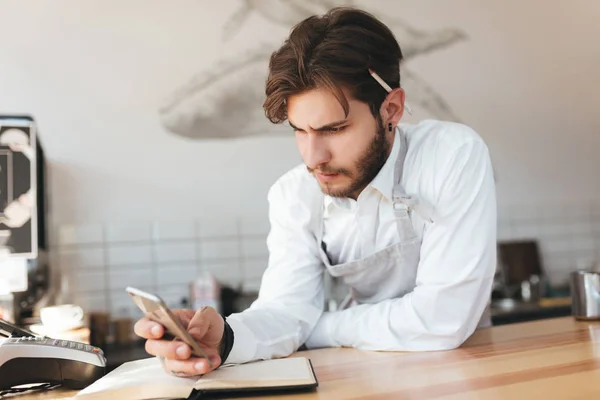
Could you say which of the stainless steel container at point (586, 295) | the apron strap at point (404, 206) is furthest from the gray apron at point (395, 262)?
the stainless steel container at point (586, 295)

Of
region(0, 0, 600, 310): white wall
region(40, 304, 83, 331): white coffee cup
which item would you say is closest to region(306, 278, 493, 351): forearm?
region(40, 304, 83, 331): white coffee cup

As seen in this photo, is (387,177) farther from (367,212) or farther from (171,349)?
(171,349)

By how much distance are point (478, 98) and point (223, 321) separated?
2.76m

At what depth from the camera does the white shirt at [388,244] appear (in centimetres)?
139

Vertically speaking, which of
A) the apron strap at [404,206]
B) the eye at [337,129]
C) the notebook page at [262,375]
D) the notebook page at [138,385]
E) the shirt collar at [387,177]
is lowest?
the notebook page at [262,375]

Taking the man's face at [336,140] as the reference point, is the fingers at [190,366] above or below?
below

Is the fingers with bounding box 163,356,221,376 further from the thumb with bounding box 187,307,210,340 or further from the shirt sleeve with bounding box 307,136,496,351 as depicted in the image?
the shirt sleeve with bounding box 307,136,496,351

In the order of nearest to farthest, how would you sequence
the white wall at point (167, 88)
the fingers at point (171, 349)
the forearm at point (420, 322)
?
the fingers at point (171, 349) < the forearm at point (420, 322) < the white wall at point (167, 88)

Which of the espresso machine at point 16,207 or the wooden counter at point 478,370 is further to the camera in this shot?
the espresso machine at point 16,207

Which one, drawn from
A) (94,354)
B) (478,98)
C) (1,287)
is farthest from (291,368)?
(478,98)

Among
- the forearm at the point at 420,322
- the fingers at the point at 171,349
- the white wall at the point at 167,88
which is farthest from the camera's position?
the white wall at the point at 167,88

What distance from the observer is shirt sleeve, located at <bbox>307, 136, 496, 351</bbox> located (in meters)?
1.38

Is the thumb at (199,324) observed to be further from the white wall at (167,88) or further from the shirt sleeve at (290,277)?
the white wall at (167,88)

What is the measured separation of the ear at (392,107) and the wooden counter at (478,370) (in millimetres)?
504
